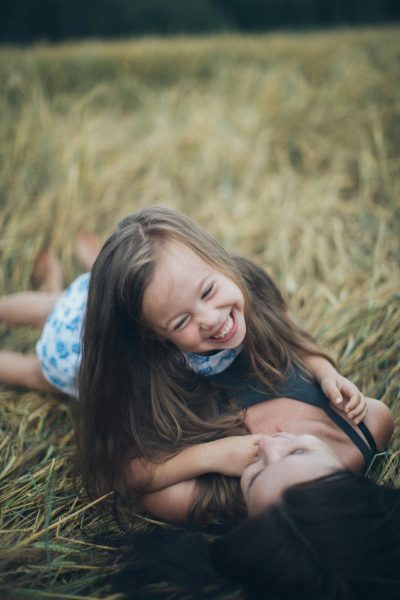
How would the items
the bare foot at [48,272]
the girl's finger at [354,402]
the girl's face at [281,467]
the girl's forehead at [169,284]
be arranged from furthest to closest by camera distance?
the bare foot at [48,272]
the girl's finger at [354,402]
the girl's forehead at [169,284]
the girl's face at [281,467]

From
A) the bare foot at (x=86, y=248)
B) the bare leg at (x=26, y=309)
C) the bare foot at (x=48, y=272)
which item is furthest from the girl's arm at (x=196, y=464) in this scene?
the bare foot at (x=86, y=248)

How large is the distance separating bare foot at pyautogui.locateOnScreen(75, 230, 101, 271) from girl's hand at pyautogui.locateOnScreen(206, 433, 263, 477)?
141cm

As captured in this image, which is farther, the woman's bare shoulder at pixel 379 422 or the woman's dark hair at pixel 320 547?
the woman's bare shoulder at pixel 379 422

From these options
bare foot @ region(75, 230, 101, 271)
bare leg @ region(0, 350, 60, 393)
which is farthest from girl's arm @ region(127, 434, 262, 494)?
bare foot @ region(75, 230, 101, 271)

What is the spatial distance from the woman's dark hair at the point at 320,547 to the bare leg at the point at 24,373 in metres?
1.17

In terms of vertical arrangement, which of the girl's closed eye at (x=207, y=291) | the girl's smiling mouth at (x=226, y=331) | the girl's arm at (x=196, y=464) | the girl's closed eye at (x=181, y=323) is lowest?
the girl's arm at (x=196, y=464)

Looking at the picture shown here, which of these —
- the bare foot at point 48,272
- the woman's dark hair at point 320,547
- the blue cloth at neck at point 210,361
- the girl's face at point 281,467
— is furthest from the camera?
the bare foot at point 48,272

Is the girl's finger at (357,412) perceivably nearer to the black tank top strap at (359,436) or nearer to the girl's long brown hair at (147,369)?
the black tank top strap at (359,436)

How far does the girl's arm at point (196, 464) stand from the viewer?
5.28 ft

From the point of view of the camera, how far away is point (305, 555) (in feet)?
3.98

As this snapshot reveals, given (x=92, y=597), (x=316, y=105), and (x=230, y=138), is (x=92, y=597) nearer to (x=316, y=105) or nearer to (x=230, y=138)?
(x=230, y=138)

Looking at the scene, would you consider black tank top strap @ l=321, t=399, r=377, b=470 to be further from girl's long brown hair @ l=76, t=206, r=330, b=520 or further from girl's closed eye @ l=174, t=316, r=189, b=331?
girl's closed eye @ l=174, t=316, r=189, b=331

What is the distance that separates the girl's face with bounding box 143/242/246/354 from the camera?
1537 mm

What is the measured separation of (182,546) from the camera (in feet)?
4.84
